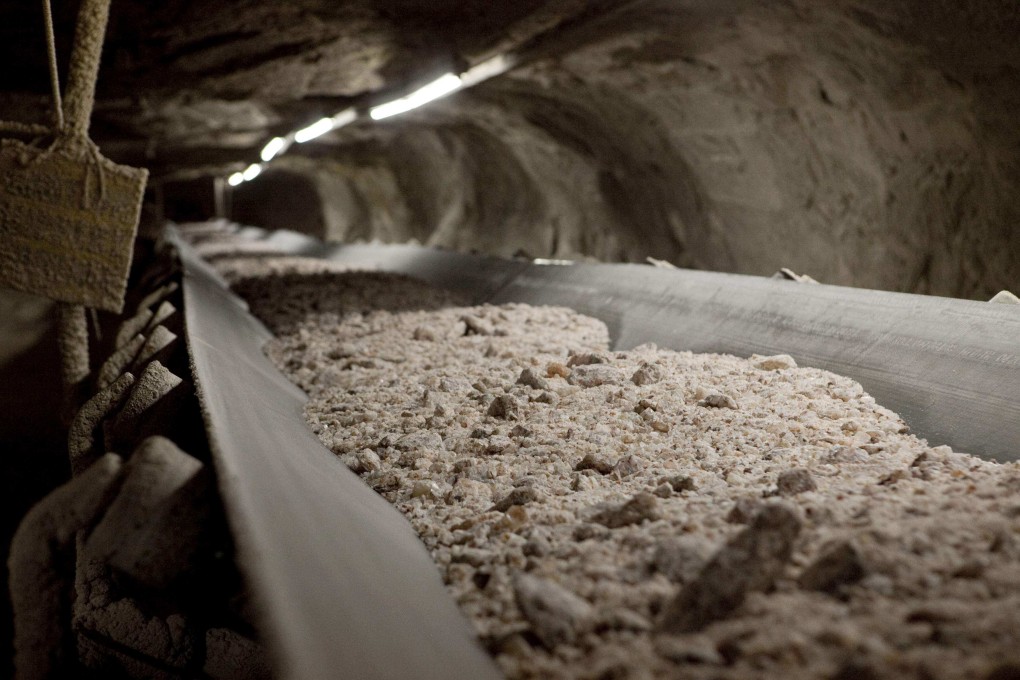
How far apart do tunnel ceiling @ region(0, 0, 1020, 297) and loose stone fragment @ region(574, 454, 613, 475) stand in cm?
346

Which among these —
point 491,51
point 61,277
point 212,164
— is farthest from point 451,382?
point 212,164

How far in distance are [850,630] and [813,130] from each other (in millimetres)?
5717

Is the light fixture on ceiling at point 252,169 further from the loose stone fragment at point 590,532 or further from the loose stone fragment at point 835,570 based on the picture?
the loose stone fragment at point 835,570

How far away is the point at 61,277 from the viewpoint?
8.89 feet

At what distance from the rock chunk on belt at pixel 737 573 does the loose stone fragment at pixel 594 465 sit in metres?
0.83

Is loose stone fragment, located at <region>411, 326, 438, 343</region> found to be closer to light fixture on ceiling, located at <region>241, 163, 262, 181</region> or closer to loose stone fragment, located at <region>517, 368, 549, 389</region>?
loose stone fragment, located at <region>517, 368, 549, 389</region>

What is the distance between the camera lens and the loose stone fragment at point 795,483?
1.82m

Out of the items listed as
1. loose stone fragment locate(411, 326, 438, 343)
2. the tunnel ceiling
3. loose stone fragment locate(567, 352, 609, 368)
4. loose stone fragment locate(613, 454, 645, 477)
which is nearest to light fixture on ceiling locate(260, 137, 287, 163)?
the tunnel ceiling

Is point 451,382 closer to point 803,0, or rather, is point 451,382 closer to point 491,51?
point 803,0

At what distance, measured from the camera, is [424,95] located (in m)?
7.80

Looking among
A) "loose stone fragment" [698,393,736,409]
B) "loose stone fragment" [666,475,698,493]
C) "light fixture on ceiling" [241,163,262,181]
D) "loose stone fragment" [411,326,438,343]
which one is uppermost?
"light fixture on ceiling" [241,163,262,181]

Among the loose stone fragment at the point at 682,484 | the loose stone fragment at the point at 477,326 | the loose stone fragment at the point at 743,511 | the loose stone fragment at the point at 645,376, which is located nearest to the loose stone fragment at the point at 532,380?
the loose stone fragment at the point at 645,376

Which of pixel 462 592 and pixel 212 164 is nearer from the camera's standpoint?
pixel 462 592

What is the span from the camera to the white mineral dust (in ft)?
3.82
